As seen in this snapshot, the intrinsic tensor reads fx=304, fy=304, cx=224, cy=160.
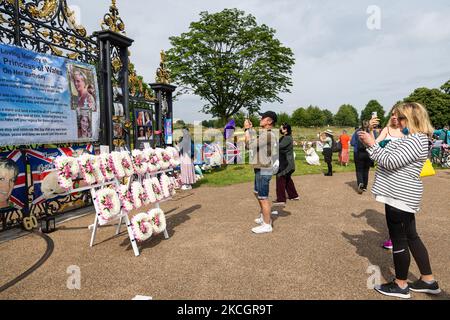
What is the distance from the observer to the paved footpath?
344 cm

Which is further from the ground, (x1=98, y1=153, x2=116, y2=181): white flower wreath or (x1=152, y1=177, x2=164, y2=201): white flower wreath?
(x1=98, y1=153, x2=116, y2=181): white flower wreath

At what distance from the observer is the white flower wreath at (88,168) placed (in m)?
4.69

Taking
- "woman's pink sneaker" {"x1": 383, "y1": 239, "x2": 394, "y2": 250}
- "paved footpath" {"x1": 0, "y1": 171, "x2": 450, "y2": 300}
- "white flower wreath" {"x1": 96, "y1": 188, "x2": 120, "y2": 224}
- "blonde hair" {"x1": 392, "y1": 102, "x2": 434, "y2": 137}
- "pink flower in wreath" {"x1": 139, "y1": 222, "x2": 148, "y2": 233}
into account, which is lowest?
"paved footpath" {"x1": 0, "y1": 171, "x2": 450, "y2": 300}

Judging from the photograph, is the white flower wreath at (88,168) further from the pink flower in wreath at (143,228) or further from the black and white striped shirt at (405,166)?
the black and white striped shirt at (405,166)

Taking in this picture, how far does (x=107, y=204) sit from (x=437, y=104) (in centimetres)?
6179

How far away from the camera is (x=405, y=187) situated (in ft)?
10.1

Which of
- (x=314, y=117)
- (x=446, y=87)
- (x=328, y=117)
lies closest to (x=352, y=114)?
(x=328, y=117)

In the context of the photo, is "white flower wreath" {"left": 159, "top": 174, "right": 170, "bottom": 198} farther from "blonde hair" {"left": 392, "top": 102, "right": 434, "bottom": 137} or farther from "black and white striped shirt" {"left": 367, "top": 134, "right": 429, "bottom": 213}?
"blonde hair" {"left": 392, "top": 102, "right": 434, "bottom": 137}

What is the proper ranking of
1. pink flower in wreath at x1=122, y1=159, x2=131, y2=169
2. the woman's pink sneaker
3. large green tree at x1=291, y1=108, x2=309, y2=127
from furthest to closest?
1. large green tree at x1=291, y1=108, x2=309, y2=127
2. pink flower in wreath at x1=122, y1=159, x2=131, y2=169
3. the woman's pink sneaker

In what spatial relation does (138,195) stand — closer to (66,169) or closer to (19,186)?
(66,169)

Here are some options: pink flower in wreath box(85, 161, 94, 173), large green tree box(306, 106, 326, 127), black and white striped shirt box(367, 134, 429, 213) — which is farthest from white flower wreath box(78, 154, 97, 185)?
large green tree box(306, 106, 326, 127)

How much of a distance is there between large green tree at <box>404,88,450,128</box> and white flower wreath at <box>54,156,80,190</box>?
5935 cm
